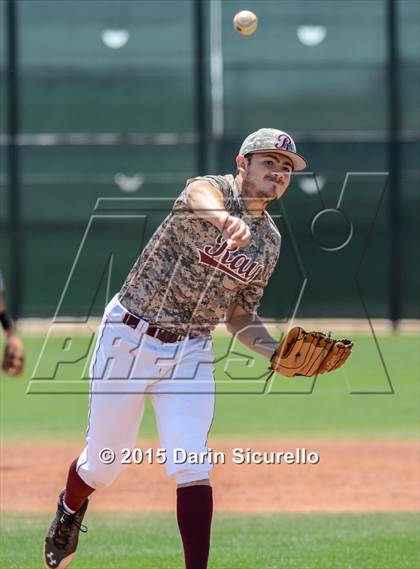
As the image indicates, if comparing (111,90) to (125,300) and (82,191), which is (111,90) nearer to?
(82,191)

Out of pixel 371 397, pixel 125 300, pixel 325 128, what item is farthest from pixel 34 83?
pixel 125 300

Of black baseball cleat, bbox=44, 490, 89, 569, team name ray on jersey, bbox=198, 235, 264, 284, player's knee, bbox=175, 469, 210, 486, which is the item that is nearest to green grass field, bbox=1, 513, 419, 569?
black baseball cleat, bbox=44, 490, 89, 569

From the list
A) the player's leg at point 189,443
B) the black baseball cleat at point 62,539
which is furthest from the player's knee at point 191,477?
the black baseball cleat at point 62,539

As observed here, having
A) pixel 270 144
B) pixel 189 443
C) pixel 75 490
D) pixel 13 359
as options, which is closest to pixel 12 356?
pixel 13 359

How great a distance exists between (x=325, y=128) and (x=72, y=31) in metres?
4.55

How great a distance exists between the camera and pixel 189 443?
426cm

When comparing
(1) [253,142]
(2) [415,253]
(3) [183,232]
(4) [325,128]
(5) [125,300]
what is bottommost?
(2) [415,253]

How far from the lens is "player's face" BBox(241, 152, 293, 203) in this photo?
4.41 metres

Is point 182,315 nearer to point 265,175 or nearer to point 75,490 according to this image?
point 265,175

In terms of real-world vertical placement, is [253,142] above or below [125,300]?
above

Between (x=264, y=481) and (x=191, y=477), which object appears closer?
(x=191, y=477)

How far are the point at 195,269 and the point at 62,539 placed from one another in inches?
51.2

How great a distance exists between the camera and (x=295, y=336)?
475 centimetres

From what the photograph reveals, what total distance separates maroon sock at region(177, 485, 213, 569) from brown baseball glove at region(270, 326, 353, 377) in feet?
2.53
